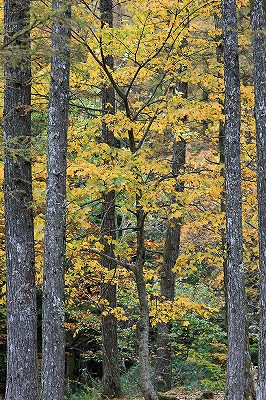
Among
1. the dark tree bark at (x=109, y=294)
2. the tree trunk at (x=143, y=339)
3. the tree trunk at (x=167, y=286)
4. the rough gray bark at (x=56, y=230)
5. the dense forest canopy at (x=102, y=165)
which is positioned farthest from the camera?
the tree trunk at (x=167, y=286)

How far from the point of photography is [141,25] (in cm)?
784

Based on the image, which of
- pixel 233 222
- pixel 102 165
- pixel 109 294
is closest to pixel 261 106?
pixel 233 222

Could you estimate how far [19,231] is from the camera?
23.4ft

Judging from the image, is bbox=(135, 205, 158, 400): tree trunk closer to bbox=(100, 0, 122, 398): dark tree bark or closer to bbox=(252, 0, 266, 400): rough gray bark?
bbox=(100, 0, 122, 398): dark tree bark

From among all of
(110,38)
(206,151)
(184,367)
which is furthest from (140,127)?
(184,367)

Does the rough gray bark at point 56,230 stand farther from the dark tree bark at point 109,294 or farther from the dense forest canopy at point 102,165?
the dark tree bark at point 109,294

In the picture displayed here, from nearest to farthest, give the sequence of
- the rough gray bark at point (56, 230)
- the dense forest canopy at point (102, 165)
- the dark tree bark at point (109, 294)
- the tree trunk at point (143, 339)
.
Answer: the rough gray bark at point (56, 230)
the dense forest canopy at point (102, 165)
the tree trunk at point (143, 339)
the dark tree bark at point (109, 294)

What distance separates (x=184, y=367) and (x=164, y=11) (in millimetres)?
11261

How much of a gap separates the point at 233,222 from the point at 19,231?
10.1ft

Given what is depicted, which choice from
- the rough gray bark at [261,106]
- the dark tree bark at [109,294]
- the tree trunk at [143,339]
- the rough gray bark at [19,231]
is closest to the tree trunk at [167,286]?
the dark tree bark at [109,294]

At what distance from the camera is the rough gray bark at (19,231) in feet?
22.8

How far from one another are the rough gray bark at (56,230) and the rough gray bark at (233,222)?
98.7 inches

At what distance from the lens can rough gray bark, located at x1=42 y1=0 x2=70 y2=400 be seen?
22.1ft

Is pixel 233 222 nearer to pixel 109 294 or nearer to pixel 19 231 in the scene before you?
pixel 19 231
